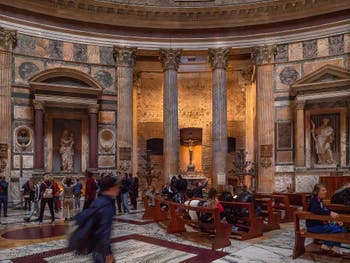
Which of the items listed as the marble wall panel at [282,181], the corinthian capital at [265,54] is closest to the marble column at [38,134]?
the corinthian capital at [265,54]

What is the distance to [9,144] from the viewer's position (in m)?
16.2

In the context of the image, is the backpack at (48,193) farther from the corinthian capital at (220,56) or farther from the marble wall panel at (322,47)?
the marble wall panel at (322,47)

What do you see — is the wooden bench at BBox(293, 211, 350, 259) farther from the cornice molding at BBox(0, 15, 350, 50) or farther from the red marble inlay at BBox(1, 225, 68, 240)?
the cornice molding at BBox(0, 15, 350, 50)

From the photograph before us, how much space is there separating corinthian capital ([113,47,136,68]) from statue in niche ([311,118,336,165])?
10.1 m

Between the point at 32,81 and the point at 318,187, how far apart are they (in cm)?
1365

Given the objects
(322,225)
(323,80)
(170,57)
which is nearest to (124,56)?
(170,57)

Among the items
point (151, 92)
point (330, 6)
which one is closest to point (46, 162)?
point (151, 92)

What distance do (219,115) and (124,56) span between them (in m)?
5.89

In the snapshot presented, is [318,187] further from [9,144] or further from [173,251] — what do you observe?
[9,144]

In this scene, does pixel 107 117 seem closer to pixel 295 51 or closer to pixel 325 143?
pixel 295 51

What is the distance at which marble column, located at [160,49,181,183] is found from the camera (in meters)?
19.3

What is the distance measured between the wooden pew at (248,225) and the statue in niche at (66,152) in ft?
35.9

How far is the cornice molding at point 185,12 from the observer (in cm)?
1766

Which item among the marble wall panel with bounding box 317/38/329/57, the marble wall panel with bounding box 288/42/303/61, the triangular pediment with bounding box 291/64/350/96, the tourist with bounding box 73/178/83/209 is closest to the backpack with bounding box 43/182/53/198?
the tourist with bounding box 73/178/83/209
